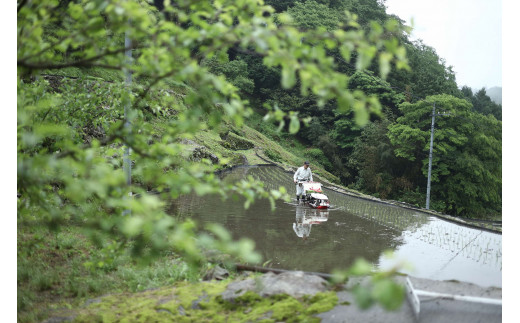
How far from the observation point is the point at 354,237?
6.61 metres

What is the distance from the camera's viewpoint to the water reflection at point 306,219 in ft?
22.2

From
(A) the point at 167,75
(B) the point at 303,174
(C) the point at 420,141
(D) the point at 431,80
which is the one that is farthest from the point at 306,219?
(D) the point at 431,80

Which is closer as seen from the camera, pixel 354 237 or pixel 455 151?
pixel 354 237

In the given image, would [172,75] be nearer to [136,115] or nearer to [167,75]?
[167,75]

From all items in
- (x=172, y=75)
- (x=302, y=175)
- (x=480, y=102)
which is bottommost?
(x=302, y=175)

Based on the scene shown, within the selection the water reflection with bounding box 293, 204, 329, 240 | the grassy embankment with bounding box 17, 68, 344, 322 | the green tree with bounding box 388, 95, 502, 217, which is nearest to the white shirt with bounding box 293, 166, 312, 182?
the water reflection with bounding box 293, 204, 329, 240

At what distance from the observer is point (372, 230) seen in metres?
7.32

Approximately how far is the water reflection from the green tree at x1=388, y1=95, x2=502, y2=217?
1159 cm

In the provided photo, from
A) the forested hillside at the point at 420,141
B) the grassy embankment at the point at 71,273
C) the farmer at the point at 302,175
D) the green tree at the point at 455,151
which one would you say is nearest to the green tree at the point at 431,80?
the forested hillside at the point at 420,141

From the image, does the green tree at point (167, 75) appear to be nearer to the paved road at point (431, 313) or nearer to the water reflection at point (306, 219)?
the paved road at point (431, 313)

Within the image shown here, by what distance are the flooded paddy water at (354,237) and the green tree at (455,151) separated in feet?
36.5

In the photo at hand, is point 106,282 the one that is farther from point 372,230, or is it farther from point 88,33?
point 372,230

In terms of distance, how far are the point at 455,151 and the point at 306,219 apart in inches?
665

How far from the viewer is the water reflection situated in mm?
6759
